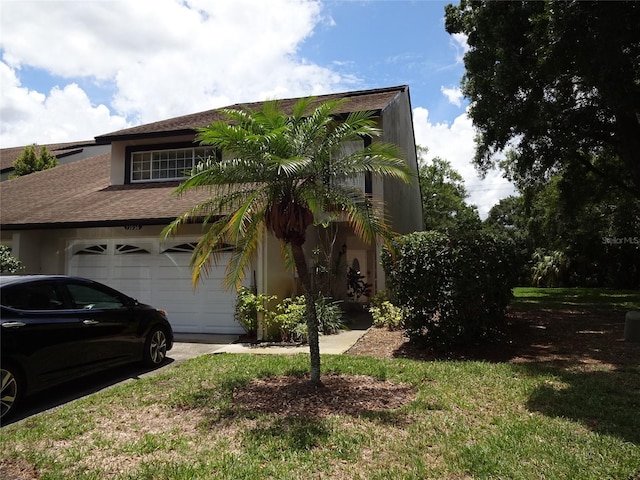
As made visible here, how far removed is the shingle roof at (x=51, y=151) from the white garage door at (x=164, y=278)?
15607 millimetres

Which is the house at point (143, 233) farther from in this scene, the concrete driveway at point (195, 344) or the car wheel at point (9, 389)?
the car wheel at point (9, 389)

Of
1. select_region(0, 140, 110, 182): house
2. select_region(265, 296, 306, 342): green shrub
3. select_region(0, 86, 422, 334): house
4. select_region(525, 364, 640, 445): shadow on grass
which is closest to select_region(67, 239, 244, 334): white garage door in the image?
select_region(0, 86, 422, 334): house

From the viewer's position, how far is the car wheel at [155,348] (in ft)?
25.5

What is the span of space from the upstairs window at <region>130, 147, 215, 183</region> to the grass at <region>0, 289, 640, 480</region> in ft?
29.8

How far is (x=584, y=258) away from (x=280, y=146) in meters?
26.1

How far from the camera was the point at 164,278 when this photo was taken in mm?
11656

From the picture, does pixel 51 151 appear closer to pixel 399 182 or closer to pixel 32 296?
pixel 399 182

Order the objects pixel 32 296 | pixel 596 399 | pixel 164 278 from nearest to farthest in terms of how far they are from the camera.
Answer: pixel 596 399, pixel 32 296, pixel 164 278

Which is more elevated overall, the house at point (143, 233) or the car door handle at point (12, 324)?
the house at point (143, 233)

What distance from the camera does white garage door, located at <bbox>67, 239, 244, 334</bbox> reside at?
1130cm

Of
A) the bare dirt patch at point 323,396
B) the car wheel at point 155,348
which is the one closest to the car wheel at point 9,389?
the car wheel at point 155,348

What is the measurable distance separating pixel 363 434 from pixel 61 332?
13.6ft

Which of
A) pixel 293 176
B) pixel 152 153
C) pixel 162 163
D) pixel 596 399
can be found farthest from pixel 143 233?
pixel 596 399

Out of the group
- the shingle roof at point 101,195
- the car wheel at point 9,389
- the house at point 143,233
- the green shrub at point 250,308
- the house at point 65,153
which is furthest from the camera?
the house at point 65,153
